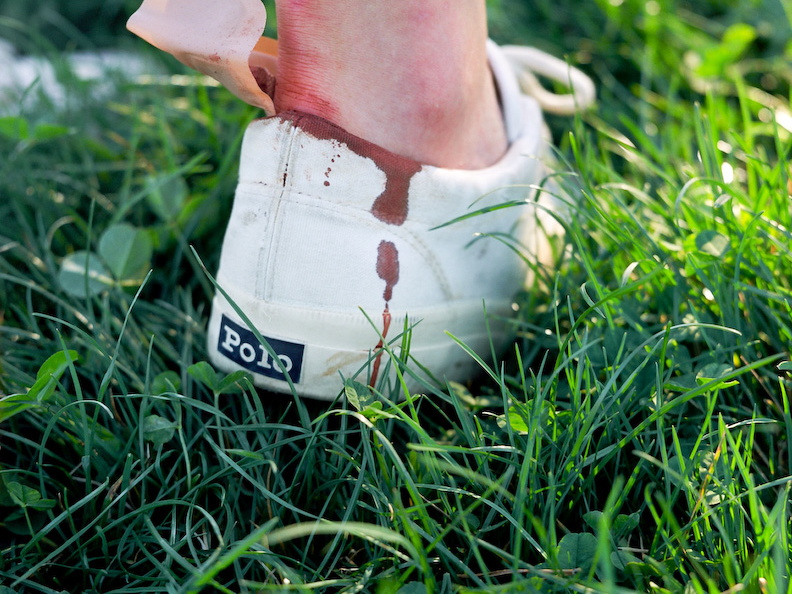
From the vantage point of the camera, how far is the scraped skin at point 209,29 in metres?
0.88

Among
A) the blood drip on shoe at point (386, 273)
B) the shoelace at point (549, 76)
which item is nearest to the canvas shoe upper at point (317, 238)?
the blood drip on shoe at point (386, 273)

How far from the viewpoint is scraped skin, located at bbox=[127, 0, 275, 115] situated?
880mm

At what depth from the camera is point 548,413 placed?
0.84 meters

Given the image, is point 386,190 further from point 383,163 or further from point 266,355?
point 266,355

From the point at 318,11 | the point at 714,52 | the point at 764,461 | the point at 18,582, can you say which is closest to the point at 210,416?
the point at 18,582

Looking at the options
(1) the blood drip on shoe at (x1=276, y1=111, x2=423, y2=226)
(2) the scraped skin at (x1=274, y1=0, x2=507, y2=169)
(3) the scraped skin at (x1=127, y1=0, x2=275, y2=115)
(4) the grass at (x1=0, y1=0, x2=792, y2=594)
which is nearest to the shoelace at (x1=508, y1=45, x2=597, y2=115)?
(4) the grass at (x1=0, y1=0, x2=792, y2=594)

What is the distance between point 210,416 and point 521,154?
64cm

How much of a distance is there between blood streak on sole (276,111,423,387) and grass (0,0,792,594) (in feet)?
0.56

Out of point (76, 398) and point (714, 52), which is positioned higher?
point (714, 52)

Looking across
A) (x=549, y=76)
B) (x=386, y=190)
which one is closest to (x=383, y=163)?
(x=386, y=190)

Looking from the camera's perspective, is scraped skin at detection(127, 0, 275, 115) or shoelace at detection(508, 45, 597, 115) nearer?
scraped skin at detection(127, 0, 275, 115)

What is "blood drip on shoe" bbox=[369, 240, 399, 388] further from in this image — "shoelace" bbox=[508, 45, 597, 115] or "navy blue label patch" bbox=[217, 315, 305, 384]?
"shoelace" bbox=[508, 45, 597, 115]

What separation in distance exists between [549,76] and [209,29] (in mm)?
881

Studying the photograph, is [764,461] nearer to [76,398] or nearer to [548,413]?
[548,413]
